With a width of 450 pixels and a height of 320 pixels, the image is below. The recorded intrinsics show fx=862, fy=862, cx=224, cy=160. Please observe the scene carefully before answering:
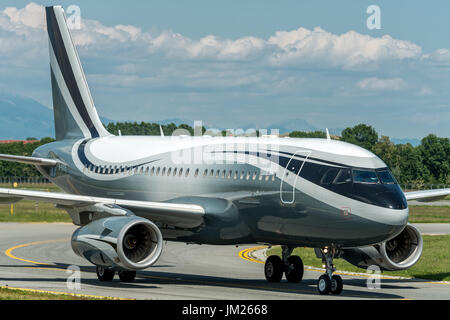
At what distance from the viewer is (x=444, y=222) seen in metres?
69.3

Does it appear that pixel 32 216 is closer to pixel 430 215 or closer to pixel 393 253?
pixel 430 215

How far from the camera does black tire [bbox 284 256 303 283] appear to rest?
30500mm

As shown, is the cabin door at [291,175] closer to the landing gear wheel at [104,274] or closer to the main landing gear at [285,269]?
the main landing gear at [285,269]

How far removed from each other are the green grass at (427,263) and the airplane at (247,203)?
11.1ft

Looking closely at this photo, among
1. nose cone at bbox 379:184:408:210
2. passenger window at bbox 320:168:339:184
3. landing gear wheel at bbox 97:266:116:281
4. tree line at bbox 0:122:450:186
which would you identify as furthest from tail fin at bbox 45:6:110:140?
tree line at bbox 0:122:450:186

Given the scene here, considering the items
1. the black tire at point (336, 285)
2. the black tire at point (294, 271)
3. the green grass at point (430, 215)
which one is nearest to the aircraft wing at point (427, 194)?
the black tire at point (294, 271)

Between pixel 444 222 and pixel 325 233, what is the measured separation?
46.2m

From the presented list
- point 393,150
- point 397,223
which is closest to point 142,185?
point 397,223

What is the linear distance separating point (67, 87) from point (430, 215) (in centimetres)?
4649

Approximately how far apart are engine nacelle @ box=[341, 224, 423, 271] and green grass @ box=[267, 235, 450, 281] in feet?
13.0

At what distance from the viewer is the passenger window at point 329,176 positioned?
2542 centimetres
